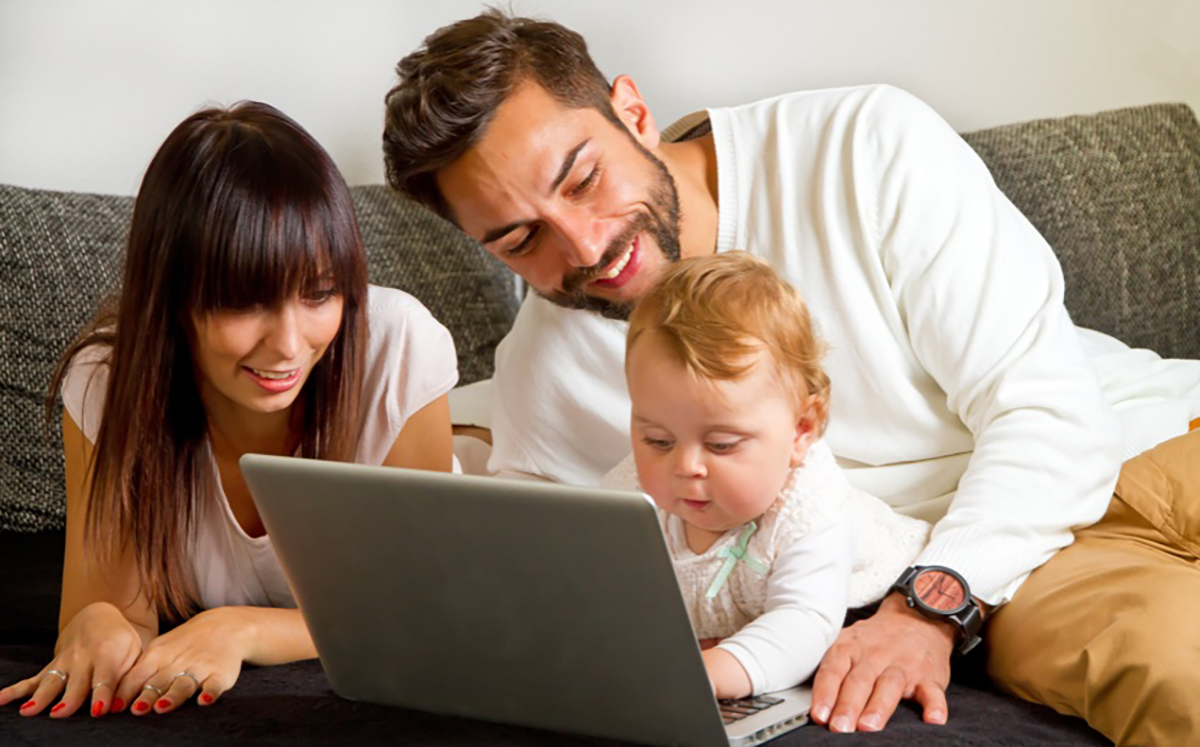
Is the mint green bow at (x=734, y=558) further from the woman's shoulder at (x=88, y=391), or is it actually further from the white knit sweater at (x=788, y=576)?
the woman's shoulder at (x=88, y=391)

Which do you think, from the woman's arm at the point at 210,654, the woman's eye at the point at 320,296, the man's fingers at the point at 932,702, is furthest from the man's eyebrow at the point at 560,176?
the man's fingers at the point at 932,702

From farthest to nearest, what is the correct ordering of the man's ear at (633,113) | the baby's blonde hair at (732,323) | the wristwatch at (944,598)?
the man's ear at (633,113)
the wristwatch at (944,598)
the baby's blonde hair at (732,323)

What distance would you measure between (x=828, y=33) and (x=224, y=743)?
1.86 meters

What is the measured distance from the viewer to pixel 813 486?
4.36ft

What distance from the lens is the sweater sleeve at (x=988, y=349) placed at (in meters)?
1.47

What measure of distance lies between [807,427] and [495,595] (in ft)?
Result: 1.48

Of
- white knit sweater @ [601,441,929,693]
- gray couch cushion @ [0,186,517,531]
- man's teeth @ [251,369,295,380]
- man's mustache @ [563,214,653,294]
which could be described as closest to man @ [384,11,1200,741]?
man's mustache @ [563,214,653,294]

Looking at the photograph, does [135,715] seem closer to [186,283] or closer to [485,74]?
[186,283]

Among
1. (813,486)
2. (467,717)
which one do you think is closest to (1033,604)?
(813,486)

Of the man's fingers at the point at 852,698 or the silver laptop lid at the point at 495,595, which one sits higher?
the silver laptop lid at the point at 495,595

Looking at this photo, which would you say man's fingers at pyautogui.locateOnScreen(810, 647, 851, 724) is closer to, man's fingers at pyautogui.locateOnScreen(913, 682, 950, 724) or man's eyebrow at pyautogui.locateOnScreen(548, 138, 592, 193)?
man's fingers at pyautogui.locateOnScreen(913, 682, 950, 724)

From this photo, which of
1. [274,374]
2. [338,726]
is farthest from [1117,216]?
[338,726]

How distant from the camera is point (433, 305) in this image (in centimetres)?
215

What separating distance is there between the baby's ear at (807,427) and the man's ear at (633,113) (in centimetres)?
58
